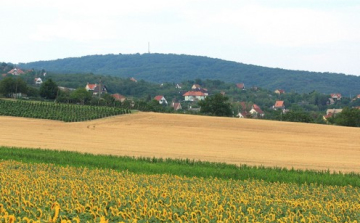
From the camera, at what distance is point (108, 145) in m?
48.2

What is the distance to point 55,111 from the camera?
7812cm

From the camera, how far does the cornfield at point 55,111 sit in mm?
74375

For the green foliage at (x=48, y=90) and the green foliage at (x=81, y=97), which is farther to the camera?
the green foliage at (x=48, y=90)

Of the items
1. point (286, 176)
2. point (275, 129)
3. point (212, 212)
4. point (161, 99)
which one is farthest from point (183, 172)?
point (161, 99)

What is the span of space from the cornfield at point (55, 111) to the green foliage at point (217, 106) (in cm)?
1888

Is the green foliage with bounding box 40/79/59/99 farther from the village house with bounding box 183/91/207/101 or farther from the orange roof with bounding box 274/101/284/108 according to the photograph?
the village house with bounding box 183/91/207/101

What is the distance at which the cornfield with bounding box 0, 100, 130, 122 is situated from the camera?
7438 cm

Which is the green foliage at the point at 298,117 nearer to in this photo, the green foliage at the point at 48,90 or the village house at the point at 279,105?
the green foliage at the point at 48,90

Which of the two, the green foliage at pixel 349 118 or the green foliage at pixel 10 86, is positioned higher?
the green foliage at pixel 10 86

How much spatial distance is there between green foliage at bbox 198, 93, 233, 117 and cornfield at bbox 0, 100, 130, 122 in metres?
18.9

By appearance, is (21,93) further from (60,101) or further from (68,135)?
(68,135)

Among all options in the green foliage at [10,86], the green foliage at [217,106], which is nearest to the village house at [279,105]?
the green foliage at [217,106]

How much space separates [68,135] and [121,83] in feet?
428

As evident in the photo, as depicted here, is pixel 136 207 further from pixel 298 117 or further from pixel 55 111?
pixel 298 117
